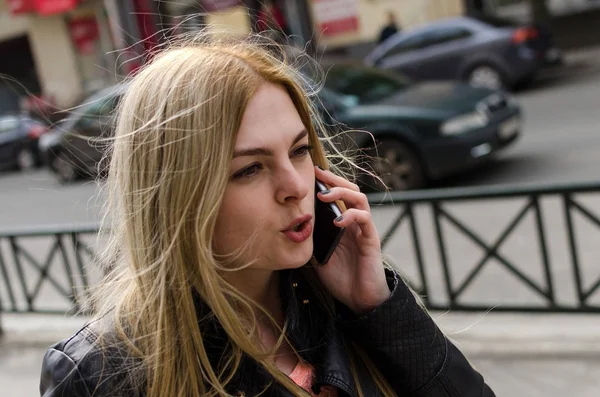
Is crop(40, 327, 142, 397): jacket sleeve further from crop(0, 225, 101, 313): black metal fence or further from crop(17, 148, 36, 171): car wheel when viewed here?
crop(17, 148, 36, 171): car wheel

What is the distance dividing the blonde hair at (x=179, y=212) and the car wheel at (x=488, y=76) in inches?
527

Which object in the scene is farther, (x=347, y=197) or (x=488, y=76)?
(x=488, y=76)

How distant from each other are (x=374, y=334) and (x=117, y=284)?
0.50 metres

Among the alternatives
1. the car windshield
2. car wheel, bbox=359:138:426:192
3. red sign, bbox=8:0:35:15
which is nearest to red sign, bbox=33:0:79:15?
red sign, bbox=8:0:35:15

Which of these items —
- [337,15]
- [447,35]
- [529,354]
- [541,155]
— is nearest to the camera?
[529,354]

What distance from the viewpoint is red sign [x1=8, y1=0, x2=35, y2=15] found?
25516mm

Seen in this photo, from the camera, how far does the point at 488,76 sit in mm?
14211

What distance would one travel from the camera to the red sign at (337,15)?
67.3ft

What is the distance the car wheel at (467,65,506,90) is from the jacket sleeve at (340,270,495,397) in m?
13.2

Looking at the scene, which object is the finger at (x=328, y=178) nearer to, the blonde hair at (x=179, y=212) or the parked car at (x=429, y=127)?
the blonde hair at (x=179, y=212)

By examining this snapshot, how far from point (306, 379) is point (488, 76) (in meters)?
13.5

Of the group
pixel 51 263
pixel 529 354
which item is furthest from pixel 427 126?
pixel 529 354

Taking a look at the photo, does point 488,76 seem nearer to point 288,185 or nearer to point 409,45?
point 409,45

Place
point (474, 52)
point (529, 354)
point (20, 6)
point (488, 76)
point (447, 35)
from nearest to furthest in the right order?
1. point (529, 354)
2. point (474, 52)
3. point (488, 76)
4. point (447, 35)
5. point (20, 6)
